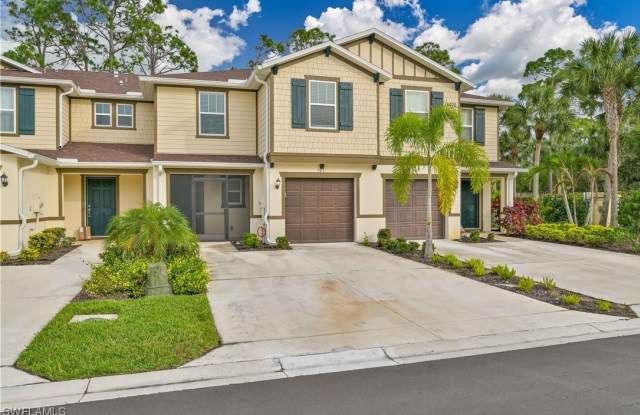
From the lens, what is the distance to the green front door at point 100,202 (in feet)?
52.4

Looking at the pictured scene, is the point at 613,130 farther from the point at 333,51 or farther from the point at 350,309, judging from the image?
the point at 350,309

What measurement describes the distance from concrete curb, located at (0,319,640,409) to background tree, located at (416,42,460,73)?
30.8 meters

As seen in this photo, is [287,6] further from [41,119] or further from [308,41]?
[41,119]

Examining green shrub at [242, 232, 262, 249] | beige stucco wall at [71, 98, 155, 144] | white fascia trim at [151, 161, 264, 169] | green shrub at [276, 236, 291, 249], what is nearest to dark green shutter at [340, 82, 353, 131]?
white fascia trim at [151, 161, 264, 169]

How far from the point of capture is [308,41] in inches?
1294

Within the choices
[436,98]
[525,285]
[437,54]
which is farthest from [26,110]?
[437,54]

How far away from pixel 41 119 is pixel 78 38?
18.7 meters

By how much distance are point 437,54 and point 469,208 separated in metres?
18.9

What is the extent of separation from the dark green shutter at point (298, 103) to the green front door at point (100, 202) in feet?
23.2

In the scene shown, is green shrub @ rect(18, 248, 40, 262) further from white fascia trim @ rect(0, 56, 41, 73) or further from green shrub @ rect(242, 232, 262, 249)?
white fascia trim @ rect(0, 56, 41, 73)

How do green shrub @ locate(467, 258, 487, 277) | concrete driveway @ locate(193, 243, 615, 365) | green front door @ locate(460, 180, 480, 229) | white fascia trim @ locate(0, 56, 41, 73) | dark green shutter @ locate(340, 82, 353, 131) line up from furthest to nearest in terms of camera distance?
green front door @ locate(460, 180, 480, 229) < white fascia trim @ locate(0, 56, 41, 73) < dark green shutter @ locate(340, 82, 353, 131) < green shrub @ locate(467, 258, 487, 277) < concrete driveway @ locate(193, 243, 615, 365)

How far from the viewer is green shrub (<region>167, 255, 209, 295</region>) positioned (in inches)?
309

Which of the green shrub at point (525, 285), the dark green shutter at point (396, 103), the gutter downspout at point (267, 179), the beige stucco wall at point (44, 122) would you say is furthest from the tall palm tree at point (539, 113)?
the beige stucco wall at point (44, 122)

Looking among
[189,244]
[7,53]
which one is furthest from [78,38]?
[189,244]
